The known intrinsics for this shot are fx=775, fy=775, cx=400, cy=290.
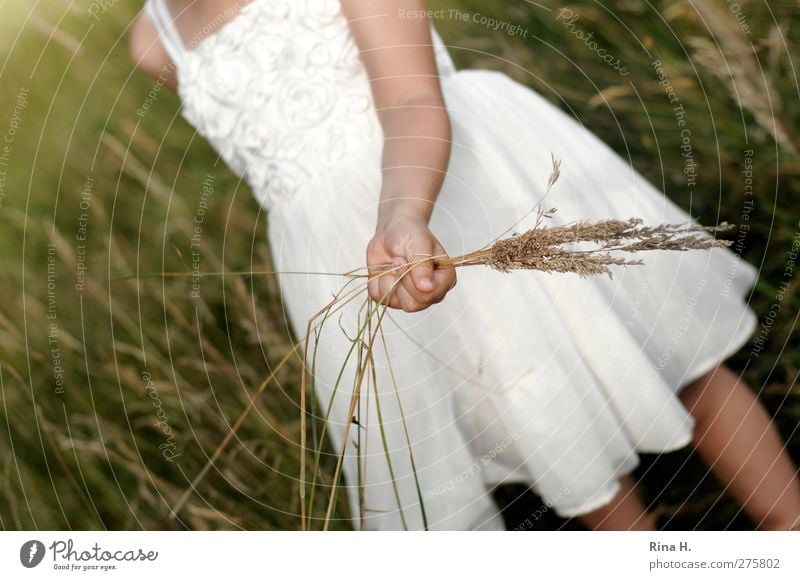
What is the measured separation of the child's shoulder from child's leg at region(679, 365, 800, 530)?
1.86ft

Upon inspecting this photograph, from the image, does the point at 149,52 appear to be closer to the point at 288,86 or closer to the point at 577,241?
the point at 288,86

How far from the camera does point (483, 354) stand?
642 millimetres

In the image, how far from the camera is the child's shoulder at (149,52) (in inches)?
28.9

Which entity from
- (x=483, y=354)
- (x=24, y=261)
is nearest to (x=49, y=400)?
(x=24, y=261)

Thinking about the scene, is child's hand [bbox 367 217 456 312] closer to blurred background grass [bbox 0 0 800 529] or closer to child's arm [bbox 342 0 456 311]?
child's arm [bbox 342 0 456 311]

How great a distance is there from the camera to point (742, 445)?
0.69m

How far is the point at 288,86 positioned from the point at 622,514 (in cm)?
48

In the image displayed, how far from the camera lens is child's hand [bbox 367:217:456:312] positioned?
0.50 m
